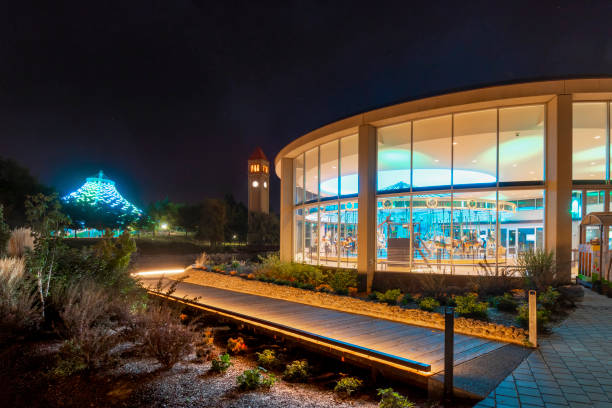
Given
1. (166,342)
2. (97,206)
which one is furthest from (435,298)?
(97,206)

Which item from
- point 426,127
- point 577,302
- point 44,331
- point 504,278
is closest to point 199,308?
point 44,331

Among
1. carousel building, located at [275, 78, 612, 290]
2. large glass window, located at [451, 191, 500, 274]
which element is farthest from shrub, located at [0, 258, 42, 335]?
large glass window, located at [451, 191, 500, 274]

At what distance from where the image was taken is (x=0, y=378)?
4.34 metres

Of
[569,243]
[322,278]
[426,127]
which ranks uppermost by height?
[426,127]

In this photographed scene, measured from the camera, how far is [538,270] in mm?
9453

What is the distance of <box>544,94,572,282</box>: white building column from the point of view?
10.9 meters

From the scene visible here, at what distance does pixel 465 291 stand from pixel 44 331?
→ 31.5 feet

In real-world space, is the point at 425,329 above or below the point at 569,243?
below

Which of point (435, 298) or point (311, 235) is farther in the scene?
point (311, 235)

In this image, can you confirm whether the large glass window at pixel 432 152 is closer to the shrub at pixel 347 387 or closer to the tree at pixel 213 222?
the shrub at pixel 347 387

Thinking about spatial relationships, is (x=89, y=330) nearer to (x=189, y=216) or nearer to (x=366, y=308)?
(x=366, y=308)

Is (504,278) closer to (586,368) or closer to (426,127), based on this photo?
(586,368)

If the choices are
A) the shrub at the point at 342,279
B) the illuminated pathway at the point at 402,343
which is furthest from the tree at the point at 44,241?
the shrub at the point at 342,279

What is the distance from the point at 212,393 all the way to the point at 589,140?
14.2 meters
